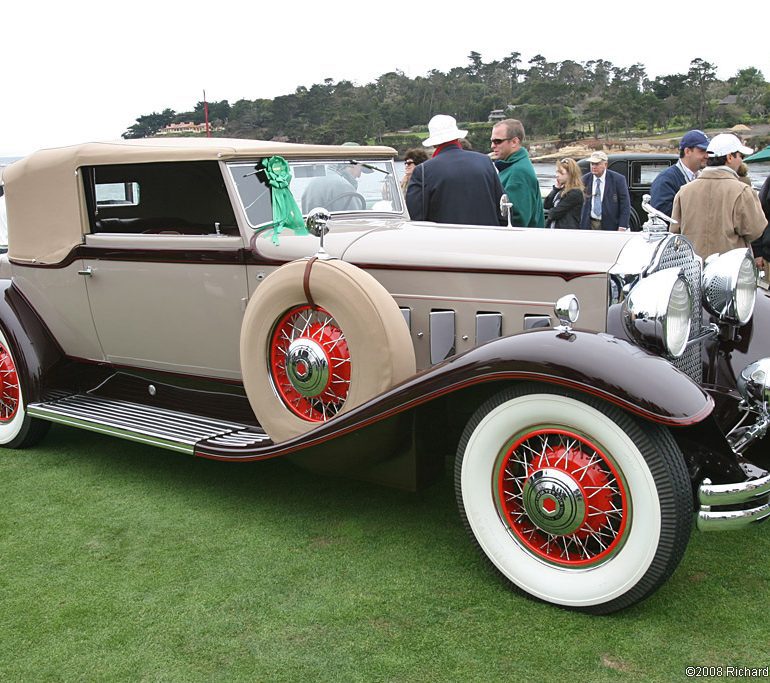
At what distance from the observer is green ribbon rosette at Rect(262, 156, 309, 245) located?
372 centimetres

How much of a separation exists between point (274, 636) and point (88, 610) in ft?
2.46

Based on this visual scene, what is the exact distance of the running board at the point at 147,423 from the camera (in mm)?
3572

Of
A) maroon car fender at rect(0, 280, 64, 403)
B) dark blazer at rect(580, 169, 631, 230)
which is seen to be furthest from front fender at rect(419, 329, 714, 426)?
dark blazer at rect(580, 169, 631, 230)

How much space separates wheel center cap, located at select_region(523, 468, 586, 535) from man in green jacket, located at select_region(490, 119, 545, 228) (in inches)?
121

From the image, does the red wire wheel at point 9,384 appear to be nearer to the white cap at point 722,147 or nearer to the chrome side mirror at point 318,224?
the chrome side mirror at point 318,224

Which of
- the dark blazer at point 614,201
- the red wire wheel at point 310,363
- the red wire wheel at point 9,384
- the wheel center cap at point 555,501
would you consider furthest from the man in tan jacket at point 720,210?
the red wire wheel at point 9,384

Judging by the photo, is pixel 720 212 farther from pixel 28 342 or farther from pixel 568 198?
pixel 28 342

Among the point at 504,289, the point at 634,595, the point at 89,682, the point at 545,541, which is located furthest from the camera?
the point at 504,289

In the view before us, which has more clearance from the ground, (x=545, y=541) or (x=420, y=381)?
(x=420, y=381)

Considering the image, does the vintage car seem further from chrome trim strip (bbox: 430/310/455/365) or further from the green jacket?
the green jacket

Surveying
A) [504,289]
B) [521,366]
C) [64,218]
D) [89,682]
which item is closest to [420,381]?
[521,366]

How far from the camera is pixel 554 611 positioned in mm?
2676

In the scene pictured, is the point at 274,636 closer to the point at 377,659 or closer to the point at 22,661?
the point at 377,659

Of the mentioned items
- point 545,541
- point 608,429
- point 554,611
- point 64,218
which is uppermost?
point 64,218
